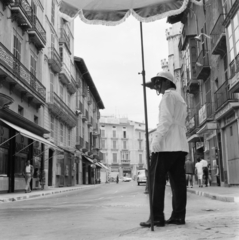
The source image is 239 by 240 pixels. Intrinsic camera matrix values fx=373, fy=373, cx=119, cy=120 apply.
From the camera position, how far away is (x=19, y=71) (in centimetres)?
2116

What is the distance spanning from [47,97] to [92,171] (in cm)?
2907

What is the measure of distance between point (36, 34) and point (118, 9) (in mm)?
20617

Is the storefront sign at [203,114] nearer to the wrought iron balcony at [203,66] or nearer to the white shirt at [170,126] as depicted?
the wrought iron balcony at [203,66]

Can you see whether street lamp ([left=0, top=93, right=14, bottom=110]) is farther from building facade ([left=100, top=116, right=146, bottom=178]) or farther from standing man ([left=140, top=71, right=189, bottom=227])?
building facade ([left=100, top=116, right=146, bottom=178])

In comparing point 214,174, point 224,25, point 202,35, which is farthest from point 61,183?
point 224,25

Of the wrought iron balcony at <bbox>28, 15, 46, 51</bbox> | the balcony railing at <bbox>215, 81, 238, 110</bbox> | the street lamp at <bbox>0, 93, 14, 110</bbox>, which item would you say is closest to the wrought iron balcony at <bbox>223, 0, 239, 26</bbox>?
the balcony railing at <bbox>215, 81, 238, 110</bbox>

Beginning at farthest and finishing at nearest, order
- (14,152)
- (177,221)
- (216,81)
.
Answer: (216,81) → (14,152) → (177,221)

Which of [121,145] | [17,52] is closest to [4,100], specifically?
[17,52]

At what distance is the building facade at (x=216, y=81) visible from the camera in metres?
18.9

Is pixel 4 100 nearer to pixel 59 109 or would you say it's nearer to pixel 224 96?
pixel 224 96

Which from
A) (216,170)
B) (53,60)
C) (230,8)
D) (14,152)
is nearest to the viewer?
(230,8)

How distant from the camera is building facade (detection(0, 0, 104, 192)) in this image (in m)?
19.4

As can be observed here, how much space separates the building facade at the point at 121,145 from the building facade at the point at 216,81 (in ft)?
212

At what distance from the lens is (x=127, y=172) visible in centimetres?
9919
